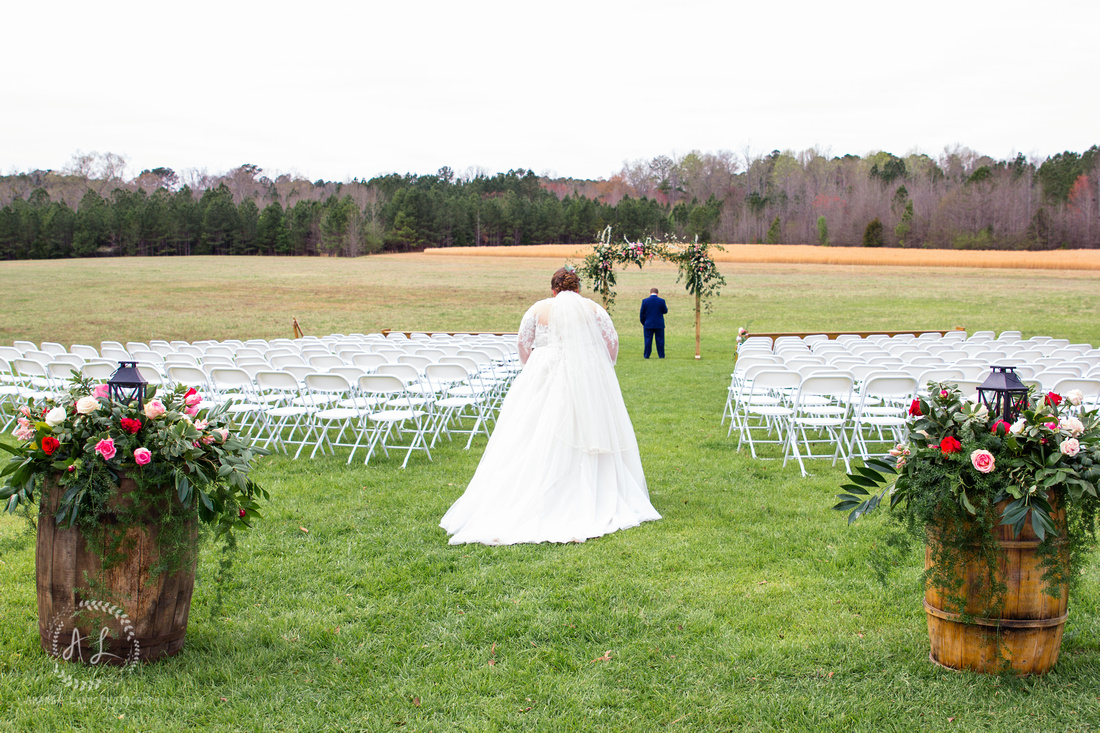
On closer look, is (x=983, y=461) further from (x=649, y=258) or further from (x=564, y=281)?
(x=649, y=258)

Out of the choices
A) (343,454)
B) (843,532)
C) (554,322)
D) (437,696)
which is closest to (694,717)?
(437,696)

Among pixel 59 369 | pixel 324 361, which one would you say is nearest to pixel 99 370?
pixel 59 369

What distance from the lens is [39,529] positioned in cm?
323

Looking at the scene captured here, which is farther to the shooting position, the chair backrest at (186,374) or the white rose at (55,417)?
the chair backrest at (186,374)

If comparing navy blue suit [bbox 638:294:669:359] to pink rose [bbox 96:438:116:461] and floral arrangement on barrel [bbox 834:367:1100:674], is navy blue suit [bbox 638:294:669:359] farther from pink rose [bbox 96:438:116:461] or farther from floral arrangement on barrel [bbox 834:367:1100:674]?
pink rose [bbox 96:438:116:461]

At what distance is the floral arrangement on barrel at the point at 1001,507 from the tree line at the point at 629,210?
175 ft

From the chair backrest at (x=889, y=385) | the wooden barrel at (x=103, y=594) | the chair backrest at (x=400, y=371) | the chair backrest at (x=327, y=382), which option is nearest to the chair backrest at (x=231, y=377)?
the chair backrest at (x=327, y=382)

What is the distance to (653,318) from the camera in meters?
17.5

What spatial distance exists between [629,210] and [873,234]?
1975cm

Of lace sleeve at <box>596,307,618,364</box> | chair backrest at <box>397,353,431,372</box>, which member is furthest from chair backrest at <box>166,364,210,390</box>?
lace sleeve at <box>596,307,618,364</box>

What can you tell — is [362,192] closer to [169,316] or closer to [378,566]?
[169,316]

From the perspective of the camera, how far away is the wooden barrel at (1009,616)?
3.02 m

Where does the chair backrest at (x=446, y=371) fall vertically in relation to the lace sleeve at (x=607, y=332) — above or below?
below

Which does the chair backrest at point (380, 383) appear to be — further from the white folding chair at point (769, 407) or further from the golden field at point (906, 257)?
the golden field at point (906, 257)
